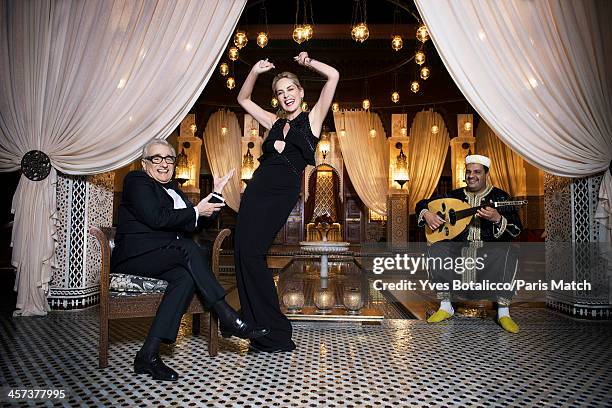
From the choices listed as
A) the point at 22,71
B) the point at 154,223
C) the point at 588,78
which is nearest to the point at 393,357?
the point at 154,223

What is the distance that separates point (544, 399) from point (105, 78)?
3449 millimetres

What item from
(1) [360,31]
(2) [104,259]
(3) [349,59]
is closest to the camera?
(2) [104,259]

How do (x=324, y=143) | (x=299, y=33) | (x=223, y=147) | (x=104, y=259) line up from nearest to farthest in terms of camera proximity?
(x=104, y=259) → (x=299, y=33) → (x=324, y=143) → (x=223, y=147)

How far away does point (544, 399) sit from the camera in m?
1.87

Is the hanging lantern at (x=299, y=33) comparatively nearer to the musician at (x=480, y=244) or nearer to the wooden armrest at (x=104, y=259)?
the musician at (x=480, y=244)

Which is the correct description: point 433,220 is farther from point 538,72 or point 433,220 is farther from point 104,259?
point 104,259

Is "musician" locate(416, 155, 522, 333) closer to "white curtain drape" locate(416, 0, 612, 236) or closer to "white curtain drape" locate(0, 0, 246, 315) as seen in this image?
"white curtain drape" locate(416, 0, 612, 236)

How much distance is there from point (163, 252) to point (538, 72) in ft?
9.46

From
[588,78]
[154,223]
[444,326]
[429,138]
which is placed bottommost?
[444,326]

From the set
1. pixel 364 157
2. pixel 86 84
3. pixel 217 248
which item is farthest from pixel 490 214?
pixel 364 157

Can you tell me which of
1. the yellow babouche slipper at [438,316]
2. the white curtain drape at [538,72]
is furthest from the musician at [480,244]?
the white curtain drape at [538,72]

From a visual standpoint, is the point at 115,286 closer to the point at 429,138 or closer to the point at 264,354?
the point at 264,354

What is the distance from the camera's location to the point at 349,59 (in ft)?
27.4

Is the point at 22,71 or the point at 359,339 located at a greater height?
the point at 22,71
